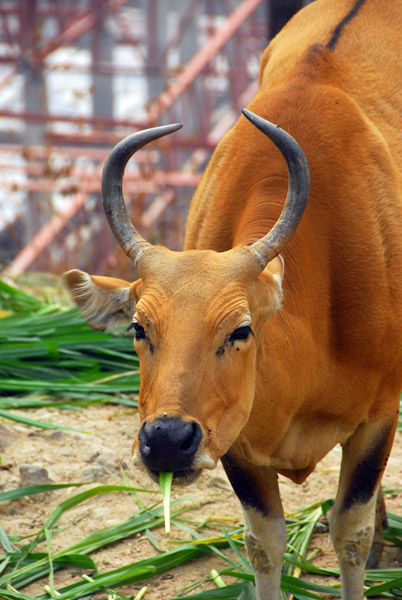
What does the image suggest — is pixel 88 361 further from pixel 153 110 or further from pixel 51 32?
pixel 51 32

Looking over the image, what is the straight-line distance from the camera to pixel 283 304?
11.2 feet

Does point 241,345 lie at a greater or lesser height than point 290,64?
lesser

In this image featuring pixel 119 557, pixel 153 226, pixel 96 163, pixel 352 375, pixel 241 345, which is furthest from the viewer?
pixel 96 163

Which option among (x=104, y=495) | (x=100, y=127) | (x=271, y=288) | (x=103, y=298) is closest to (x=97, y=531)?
(x=104, y=495)

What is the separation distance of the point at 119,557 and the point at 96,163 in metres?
10.2

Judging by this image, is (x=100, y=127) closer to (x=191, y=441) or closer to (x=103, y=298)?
(x=103, y=298)

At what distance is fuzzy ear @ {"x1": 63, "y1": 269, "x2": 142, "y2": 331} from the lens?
336cm

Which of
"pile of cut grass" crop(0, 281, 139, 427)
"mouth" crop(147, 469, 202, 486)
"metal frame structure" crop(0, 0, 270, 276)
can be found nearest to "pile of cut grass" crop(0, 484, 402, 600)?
"pile of cut grass" crop(0, 281, 139, 427)

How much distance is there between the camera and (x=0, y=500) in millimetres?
4234

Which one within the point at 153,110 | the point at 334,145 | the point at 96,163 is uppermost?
the point at 334,145

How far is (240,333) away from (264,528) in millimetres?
1244

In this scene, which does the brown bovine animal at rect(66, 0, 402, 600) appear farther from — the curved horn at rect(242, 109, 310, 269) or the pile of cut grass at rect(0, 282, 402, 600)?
the pile of cut grass at rect(0, 282, 402, 600)

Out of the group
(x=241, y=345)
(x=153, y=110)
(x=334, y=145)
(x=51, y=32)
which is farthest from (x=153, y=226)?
(x=51, y=32)

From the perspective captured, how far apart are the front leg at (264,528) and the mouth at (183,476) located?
3.24 feet
